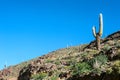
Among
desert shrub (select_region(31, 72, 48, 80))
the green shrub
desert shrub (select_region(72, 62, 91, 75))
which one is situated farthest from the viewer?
desert shrub (select_region(31, 72, 48, 80))

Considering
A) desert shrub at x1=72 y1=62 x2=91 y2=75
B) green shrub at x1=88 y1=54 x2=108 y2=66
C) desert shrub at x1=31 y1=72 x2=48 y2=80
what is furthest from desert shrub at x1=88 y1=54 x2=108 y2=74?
desert shrub at x1=31 y1=72 x2=48 y2=80

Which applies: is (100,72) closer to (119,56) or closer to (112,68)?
(112,68)

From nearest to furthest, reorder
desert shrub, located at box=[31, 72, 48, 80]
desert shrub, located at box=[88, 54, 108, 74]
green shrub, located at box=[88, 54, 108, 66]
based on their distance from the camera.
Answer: desert shrub, located at box=[88, 54, 108, 74] < green shrub, located at box=[88, 54, 108, 66] < desert shrub, located at box=[31, 72, 48, 80]

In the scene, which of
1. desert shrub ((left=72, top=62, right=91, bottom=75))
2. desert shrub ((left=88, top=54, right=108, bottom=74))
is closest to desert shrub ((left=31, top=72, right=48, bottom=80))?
desert shrub ((left=72, top=62, right=91, bottom=75))

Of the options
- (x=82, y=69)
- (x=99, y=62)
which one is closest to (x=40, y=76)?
(x=82, y=69)

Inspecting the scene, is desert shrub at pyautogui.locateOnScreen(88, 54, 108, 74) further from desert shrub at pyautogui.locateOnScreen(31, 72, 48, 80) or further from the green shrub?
desert shrub at pyautogui.locateOnScreen(31, 72, 48, 80)

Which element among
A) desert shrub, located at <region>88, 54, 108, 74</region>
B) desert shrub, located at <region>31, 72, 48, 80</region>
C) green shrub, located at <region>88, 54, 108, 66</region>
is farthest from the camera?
desert shrub, located at <region>31, 72, 48, 80</region>

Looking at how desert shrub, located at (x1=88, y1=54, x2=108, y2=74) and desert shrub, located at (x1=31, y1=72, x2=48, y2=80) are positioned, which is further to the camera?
desert shrub, located at (x1=31, y1=72, x2=48, y2=80)

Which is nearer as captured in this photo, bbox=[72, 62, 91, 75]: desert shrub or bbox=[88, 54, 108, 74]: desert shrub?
bbox=[88, 54, 108, 74]: desert shrub

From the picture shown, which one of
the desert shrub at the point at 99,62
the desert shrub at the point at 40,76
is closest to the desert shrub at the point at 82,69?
the desert shrub at the point at 99,62

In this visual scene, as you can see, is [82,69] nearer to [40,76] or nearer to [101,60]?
[101,60]

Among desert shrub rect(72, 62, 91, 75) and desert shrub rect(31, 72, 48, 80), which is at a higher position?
desert shrub rect(31, 72, 48, 80)

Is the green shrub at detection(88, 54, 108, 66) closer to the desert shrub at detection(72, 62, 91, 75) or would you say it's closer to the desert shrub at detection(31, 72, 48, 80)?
the desert shrub at detection(72, 62, 91, 75)

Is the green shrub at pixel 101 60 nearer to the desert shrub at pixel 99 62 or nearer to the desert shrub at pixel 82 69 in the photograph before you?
the desert shrub at pixel 99 62
